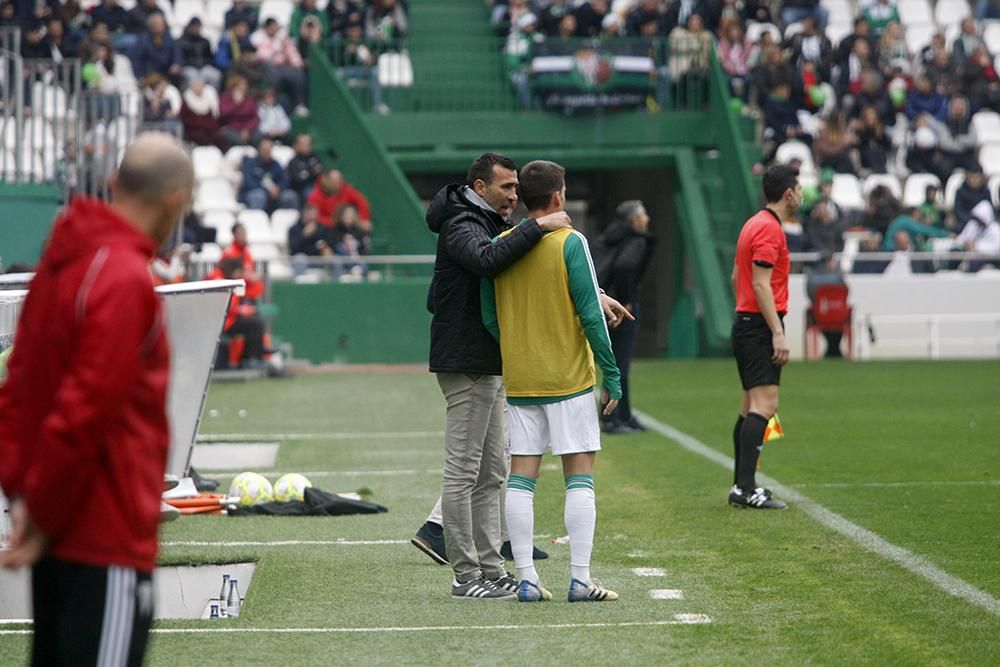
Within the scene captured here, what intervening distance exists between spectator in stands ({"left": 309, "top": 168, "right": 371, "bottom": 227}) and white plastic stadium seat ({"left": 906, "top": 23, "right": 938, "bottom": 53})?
1199cm

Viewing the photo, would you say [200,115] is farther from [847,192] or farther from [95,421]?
[95,421]

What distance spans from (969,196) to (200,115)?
41.6ft

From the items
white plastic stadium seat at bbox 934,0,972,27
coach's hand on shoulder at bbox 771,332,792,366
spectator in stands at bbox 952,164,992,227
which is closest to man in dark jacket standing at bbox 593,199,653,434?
coach's hand on shoulder at bbox 771,332,792,366

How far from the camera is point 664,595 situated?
691cm

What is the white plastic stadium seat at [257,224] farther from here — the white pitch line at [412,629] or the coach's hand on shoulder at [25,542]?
the coach's hand on shoulder at [25,542]

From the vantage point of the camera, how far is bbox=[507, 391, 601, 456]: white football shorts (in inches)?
261

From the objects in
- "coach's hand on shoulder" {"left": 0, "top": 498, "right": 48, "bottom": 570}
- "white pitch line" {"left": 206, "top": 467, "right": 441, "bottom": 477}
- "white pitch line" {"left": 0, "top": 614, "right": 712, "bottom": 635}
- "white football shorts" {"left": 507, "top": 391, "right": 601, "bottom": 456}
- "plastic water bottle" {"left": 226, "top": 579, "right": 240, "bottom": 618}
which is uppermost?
"coach's hand on shoulder" {"left": 0, "top": 498, "right": 48, "bottom": 570}

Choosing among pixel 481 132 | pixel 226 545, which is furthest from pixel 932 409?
pixel 481 132

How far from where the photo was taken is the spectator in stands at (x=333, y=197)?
2520cm

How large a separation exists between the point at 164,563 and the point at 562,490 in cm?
355

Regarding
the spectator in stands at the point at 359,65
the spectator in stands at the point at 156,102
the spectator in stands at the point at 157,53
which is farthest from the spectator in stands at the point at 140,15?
the spectator in stands at the point at 359,65

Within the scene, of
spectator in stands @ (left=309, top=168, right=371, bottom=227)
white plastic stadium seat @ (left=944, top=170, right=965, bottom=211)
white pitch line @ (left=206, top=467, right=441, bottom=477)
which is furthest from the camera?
white plastic stadium seat @ (left=944, top=170, right=965, bottom=211)

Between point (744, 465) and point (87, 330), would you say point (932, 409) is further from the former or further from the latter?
point (87, 330)

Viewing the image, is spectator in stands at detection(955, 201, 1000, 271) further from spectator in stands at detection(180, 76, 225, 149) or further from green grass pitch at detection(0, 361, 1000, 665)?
spectator in stands at detection(180, 76, 225, 149)
